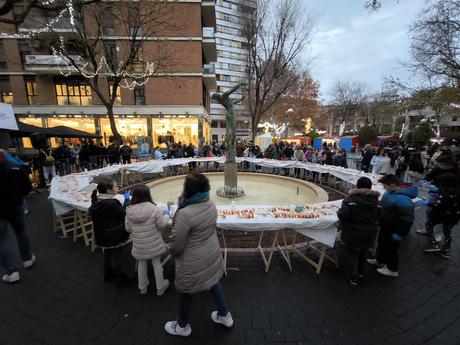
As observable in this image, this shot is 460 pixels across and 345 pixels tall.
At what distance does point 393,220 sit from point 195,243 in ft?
10.3

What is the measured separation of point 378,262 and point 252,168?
9838 millimetres

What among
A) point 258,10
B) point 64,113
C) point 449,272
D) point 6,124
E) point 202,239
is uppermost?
point 258,10

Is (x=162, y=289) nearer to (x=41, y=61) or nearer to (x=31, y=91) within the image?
(x=41, y=61)

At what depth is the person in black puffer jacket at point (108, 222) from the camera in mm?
3047

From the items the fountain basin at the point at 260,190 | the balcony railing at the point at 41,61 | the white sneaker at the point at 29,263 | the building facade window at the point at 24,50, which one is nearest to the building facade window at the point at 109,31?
the balcony railing at the point at 41,61

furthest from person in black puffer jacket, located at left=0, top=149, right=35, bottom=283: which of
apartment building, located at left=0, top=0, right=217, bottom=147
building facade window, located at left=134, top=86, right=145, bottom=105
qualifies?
building facade window, located at left=134, top=86, right=145, bottom=105

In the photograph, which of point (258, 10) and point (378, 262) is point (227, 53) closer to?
point (258, 10)

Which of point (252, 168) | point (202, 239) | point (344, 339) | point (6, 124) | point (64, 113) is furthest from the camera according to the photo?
point (64, 113)

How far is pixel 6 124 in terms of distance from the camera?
338 inches

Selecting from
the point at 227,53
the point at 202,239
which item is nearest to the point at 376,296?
the point at 202,239

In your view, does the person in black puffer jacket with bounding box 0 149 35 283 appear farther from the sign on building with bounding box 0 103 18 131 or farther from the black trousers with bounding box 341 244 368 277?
the sign on building with bounding box 0 103 18 131

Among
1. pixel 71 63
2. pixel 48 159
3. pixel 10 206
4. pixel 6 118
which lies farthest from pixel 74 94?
pixel 10 206

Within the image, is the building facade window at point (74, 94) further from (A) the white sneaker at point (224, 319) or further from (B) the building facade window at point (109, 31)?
(A) the white sneaker at point (224, 319)

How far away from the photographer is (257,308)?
284 cm
